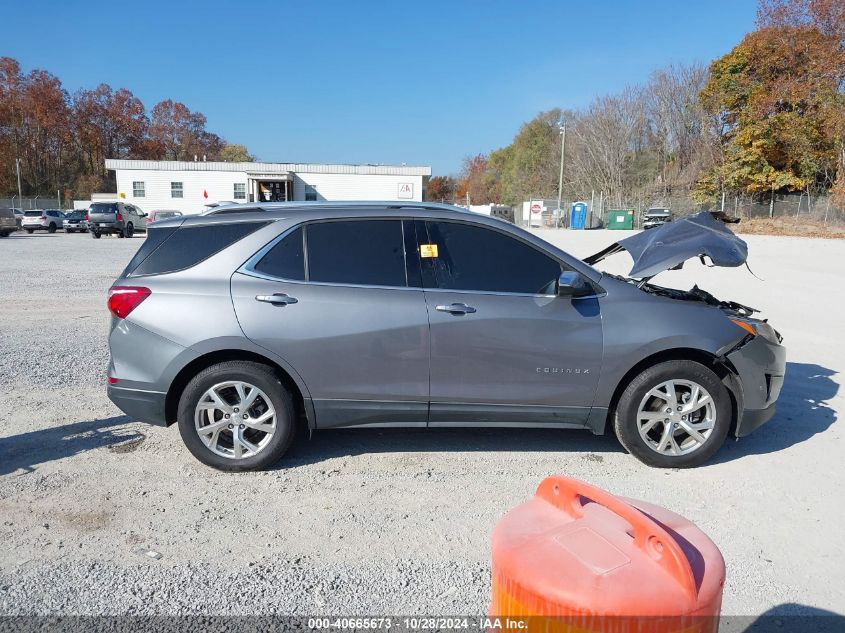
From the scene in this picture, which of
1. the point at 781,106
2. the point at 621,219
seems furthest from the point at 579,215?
the point at 781,106

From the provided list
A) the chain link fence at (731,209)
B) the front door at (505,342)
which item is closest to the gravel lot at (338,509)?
the front door at (505,342)

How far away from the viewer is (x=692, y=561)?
4.98 feet

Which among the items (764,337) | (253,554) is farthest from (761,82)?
(253,554)

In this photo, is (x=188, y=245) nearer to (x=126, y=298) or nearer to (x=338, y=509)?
(x=126, y=298)

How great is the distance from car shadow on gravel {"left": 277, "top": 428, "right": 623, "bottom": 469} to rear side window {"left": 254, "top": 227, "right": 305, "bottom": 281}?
133cm

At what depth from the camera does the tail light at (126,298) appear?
411 cm

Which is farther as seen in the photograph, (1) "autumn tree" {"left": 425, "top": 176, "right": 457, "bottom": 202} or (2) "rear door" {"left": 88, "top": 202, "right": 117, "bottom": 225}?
(1) "autumn tree" {"left": 425, "top": 176, "right": 457, "bottom": 202}

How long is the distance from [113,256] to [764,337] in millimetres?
20996

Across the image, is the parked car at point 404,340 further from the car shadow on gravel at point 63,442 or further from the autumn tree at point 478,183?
the autumn tree at point 478,183

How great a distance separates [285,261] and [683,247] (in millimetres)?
2880

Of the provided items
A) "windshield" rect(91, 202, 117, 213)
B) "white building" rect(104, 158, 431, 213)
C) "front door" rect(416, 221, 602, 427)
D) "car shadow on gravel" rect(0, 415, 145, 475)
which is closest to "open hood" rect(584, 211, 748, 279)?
"front door" rect(416, 221, 602, 427)

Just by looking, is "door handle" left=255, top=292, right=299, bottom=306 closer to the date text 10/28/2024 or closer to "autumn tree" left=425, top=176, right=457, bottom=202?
the date text 10/28/2024

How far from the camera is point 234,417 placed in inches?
160

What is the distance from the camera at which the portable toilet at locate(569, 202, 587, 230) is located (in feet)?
169
